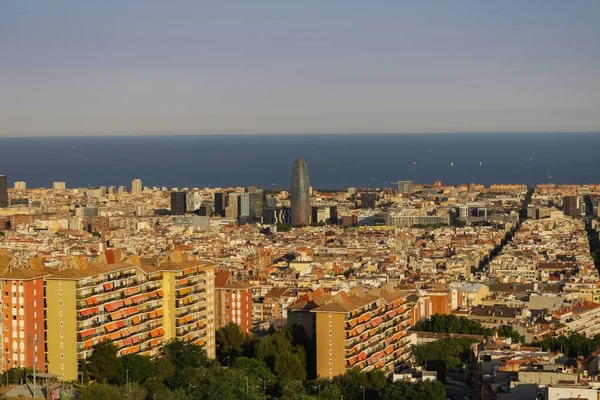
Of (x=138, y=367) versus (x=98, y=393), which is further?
(x=138, y=367)

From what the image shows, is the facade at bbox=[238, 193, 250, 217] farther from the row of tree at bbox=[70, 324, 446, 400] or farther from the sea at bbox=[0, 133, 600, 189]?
the row of tree at bbox=[70, 324, 446, 400]

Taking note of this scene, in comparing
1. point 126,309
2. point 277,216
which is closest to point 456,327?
point 126,309

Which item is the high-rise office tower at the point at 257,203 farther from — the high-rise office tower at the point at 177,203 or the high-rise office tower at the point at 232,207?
the high-rise office tower at the point at 177,203

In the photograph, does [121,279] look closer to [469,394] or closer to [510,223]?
[469,394]

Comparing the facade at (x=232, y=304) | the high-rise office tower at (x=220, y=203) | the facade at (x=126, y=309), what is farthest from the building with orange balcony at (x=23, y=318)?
the high-rise office tower at (x=220, y=203)

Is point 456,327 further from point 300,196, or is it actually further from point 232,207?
point 232,207

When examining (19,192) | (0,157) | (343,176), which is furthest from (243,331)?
(0,157)
